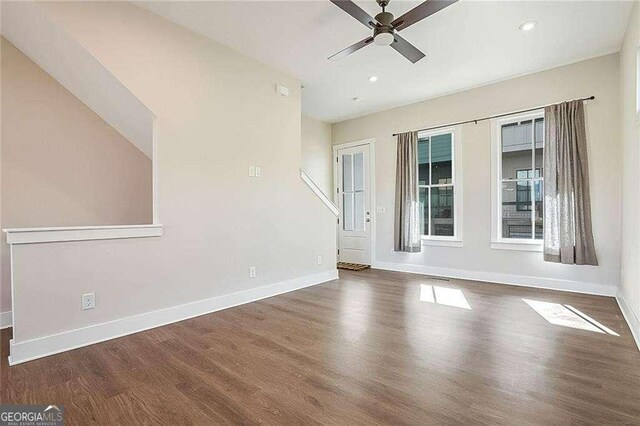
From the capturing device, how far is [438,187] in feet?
17.3

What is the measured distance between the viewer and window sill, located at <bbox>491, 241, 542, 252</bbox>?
14.2 ft

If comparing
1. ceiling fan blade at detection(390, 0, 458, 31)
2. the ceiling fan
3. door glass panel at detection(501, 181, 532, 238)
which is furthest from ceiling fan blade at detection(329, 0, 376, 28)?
door glass panel at detection(501, 181, 532, 238)

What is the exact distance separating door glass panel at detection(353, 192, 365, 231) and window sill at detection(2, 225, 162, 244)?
160 inches

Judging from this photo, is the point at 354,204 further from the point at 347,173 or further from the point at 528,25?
the point at 528,25

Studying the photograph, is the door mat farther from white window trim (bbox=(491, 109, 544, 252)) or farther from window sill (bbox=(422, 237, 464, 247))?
white window trim (bbox=(491, 109, 544, 252))

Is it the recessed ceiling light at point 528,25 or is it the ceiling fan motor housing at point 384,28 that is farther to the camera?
the recessed ceiling light at point 528,25

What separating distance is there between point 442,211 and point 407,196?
621 mm

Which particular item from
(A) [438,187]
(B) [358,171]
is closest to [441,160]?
(A) [438,187]

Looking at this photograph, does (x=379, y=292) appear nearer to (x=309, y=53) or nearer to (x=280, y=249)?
(x=280, y=249)

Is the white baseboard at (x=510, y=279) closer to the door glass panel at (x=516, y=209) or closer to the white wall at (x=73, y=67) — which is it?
the door glass panel at (x=516, y=209)

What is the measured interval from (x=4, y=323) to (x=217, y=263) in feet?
6.38

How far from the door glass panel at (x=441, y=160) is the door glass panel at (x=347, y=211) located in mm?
1747

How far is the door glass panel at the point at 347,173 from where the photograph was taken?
646 cm

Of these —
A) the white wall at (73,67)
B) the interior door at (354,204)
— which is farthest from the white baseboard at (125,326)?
the interior door at (354,204)
